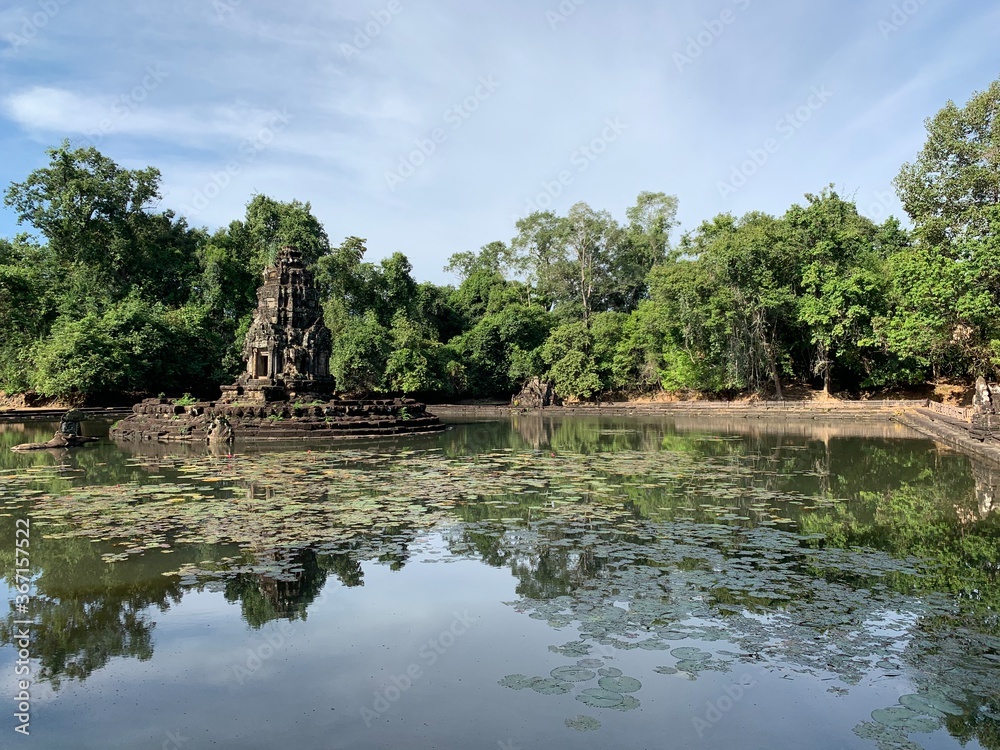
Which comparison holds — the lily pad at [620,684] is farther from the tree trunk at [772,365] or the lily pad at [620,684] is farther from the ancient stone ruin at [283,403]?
the tree trunk at [772,365]

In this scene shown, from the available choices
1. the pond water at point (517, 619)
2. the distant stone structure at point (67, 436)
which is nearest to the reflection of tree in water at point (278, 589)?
the pond water at point (517, 619)

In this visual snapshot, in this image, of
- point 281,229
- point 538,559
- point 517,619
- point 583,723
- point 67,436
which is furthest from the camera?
point 281,229

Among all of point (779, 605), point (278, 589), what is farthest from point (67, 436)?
point (779, 605)

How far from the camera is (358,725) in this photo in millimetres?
3602

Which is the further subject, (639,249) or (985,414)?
(639,249)

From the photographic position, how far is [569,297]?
4684 cm

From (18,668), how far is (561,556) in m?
4.34

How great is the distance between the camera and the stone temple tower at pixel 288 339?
23.5 meters

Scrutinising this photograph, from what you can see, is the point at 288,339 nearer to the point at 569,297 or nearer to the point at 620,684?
the point at 620,684

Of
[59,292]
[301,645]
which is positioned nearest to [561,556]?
[301,645]

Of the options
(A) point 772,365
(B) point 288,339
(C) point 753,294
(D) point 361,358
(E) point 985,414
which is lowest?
(E) point 985,414

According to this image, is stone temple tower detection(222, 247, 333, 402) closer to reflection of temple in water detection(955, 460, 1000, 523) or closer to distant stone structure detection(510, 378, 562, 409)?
distant stone structure detection(510, 378, 562, 409)

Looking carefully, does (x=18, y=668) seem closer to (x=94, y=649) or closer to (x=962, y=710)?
(x=94, y=649)

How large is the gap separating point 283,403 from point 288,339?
3.86 meters
